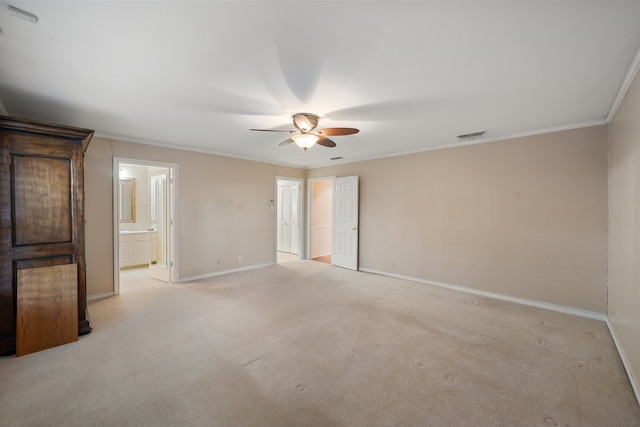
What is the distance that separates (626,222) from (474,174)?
2.13m

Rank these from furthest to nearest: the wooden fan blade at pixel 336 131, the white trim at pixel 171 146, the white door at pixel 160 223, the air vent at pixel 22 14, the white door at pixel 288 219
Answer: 1. the white door at pixel 288 219
2. the white door at pixel 160 223
3. the white trim at pixel 171 146
4. the wooden fan blade at pixel 336 131
5. the air vent at pixel 22 14

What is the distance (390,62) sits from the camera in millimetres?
2109

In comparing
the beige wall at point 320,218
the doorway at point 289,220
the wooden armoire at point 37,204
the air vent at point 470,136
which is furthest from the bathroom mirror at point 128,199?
the air vent at point 470,136

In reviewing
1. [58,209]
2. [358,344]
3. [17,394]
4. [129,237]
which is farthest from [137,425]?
[129,237]

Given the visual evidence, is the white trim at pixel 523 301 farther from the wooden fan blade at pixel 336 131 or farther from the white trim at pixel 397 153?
the wooden fan blade at pixel 336 131

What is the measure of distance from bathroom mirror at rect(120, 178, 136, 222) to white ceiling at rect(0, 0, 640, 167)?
9.50ft

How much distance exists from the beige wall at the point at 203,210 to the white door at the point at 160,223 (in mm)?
254

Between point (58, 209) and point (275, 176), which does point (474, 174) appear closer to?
point (275, 176)

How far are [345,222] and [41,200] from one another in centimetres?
500

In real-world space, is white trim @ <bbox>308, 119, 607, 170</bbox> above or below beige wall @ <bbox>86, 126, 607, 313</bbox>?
above

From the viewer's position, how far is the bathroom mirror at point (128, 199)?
6.17 metres

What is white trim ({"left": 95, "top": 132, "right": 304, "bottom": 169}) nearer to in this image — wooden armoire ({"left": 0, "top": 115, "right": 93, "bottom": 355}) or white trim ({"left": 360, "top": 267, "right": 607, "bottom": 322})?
wooden armoire ({"left": 0, "top": 115, "right": 93, "bottom": 355})

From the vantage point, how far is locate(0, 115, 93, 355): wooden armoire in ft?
8.58

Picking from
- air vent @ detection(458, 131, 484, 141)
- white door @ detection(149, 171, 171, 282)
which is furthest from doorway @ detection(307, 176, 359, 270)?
white door @ detection(149, 171, 171, 282)
